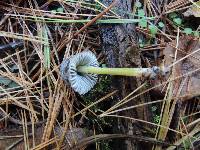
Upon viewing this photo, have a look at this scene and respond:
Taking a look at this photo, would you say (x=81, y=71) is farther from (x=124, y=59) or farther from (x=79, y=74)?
(x=124, y=59)

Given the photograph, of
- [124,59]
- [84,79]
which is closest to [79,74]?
[84,79]

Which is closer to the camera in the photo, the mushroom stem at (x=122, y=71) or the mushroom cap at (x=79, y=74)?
the mushroom stem at (x=122, y=71)

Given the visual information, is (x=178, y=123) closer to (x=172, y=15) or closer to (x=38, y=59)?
(x=172, y=15)

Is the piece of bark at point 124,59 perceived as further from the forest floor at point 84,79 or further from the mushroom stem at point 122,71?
the mushroom stem at point 122,71

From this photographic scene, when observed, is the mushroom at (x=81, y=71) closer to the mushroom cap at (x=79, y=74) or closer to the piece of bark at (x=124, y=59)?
the mushroom cap at (x=79, y=74)

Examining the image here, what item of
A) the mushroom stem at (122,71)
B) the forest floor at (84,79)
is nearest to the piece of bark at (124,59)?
the forest floor at (84,79)

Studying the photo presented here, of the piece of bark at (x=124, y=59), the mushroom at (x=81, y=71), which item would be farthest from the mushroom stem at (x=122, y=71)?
the piece of bark at (x=124, y=59)

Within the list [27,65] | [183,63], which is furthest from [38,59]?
[183,63]

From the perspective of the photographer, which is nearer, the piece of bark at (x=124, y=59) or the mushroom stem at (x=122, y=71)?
the mushroom stem at (x=122, y=71)

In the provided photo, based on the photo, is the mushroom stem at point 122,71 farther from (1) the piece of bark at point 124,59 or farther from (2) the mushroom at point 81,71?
(1) the piece of bark at point 124,59

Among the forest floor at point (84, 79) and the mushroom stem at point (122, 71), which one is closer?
the mushroom stem at point (122, 71)
